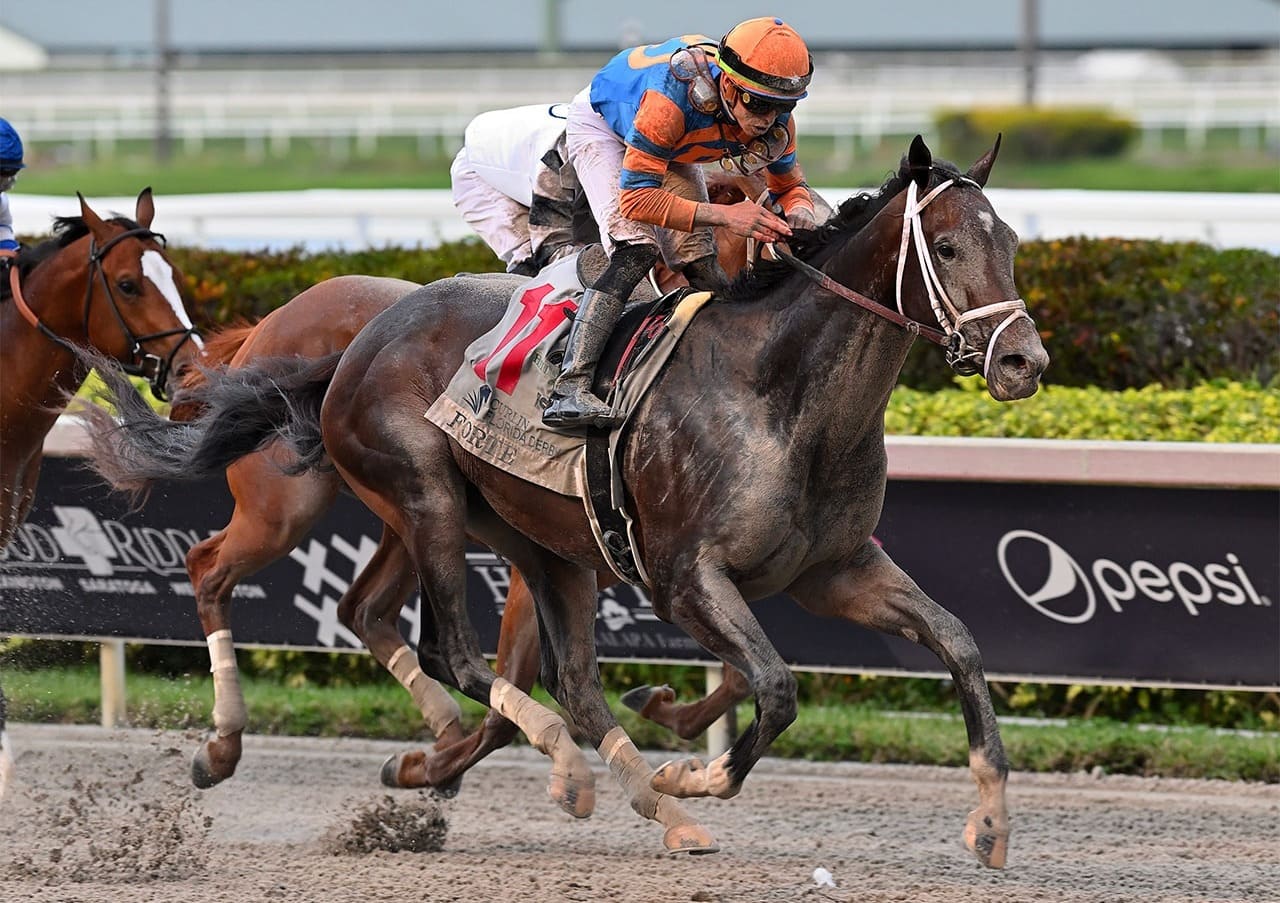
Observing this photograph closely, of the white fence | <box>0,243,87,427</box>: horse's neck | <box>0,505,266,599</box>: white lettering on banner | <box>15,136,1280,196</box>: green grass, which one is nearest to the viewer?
<box>0,243,87,427</box>: horse's neck

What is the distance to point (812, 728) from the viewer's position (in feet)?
22.1

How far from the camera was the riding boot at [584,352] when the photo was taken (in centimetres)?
473

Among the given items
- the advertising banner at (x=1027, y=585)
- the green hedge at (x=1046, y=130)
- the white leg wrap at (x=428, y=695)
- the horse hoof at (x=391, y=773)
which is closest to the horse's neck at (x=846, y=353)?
the white leg wrap at (x=428, y=695)

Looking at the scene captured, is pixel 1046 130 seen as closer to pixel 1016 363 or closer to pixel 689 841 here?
pixel 689 841

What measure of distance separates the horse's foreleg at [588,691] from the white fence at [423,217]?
4.34 metres

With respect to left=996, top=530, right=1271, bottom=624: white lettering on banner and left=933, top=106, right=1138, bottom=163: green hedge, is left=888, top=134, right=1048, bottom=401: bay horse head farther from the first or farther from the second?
left=933, top=106, right=1138, bottom=163: green hedge

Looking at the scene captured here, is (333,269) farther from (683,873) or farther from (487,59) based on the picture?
(487,59)

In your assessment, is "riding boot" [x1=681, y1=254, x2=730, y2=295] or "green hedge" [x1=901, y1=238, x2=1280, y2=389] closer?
"riding boot" [x1=681, y1=254, x2=730, y2=295]

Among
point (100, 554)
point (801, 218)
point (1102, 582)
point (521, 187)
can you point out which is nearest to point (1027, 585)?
point (1102, 582)

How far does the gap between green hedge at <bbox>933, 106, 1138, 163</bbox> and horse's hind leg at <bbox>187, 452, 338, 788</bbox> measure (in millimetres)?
17589

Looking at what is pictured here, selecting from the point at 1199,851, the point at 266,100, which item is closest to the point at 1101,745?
the point at 1199,851

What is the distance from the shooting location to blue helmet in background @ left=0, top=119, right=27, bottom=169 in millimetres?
6352

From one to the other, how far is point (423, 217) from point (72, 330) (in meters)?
5.72

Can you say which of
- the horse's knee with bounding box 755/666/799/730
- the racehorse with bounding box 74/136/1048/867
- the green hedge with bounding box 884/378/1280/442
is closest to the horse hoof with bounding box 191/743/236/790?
the racehorse with bounding box 74/136/1048/867
